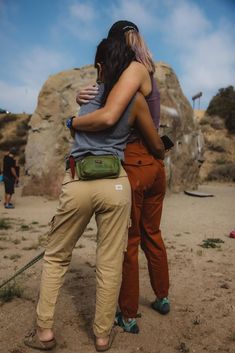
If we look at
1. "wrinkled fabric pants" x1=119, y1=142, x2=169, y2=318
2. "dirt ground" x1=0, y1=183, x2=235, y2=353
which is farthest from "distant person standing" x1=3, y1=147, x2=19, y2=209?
"wrinkled fabric pants" x1=119, y1=142, x2=169, y2=318

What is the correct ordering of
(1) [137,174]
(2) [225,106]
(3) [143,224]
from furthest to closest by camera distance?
(2) [225,106]
(3) [143,224]
(1) [137,174]

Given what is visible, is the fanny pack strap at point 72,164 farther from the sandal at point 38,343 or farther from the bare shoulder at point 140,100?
the sandal at point 38,343

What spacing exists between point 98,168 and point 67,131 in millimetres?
8780

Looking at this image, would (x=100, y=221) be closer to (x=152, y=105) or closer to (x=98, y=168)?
(x=98, y=168)

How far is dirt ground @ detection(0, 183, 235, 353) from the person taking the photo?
2770mm

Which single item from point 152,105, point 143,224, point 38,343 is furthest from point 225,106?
point 38,343

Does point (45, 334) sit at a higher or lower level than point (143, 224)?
lower

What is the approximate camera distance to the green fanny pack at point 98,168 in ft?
8.02

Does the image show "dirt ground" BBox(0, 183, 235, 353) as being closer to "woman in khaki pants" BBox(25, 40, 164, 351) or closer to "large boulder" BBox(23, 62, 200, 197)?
"woman in khaki pants" BBox(25, 40, 164, 351)

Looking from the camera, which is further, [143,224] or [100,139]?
[143,224]

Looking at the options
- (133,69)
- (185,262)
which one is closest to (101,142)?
(133,69)

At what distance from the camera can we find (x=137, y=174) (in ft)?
9.04

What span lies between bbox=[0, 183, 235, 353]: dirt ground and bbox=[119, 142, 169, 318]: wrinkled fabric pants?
26 cm

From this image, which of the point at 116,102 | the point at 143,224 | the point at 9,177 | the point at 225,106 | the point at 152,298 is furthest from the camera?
the point at 225,106
